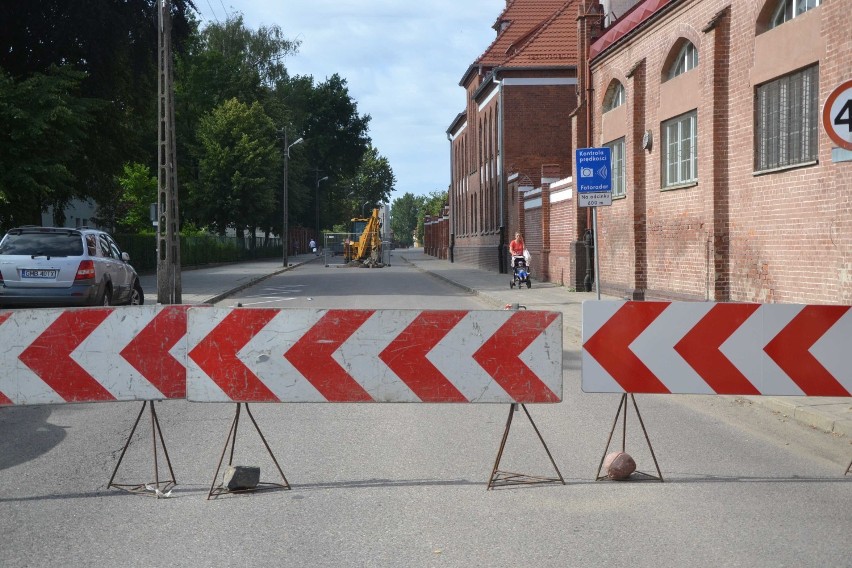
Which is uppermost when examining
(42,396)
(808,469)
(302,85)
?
(302,85)

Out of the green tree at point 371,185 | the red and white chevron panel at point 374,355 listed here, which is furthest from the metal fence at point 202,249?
the green tree at point 371,185

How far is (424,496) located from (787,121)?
1217 centimetres

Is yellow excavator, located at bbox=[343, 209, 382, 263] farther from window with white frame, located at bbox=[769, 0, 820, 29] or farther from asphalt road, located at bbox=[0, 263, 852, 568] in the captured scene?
asphalt road, located at bbox=[0, 263, 852, 568]

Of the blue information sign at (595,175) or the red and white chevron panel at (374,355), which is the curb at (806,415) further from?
the blue information sign at (595,175)

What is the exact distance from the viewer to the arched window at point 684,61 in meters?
A: 21.0

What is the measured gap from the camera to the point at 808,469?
23.1 ft

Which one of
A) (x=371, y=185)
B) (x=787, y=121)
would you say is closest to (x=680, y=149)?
(x=787, y=121)

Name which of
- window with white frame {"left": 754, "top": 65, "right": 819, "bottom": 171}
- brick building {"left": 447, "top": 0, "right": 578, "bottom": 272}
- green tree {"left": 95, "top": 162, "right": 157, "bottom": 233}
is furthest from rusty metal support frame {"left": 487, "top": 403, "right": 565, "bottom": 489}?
green tree {"left": 95, "top": 162, "right": 157, "bottom": 233}

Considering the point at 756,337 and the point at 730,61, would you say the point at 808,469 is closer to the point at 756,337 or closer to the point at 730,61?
the point at 756,337

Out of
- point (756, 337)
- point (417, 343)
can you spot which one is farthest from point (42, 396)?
point (756, 337)

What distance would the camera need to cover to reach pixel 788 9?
54.2 feet

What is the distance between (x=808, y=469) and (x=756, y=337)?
100cm

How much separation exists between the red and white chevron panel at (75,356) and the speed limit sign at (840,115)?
18.0ft

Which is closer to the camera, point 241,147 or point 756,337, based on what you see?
point 756,337
